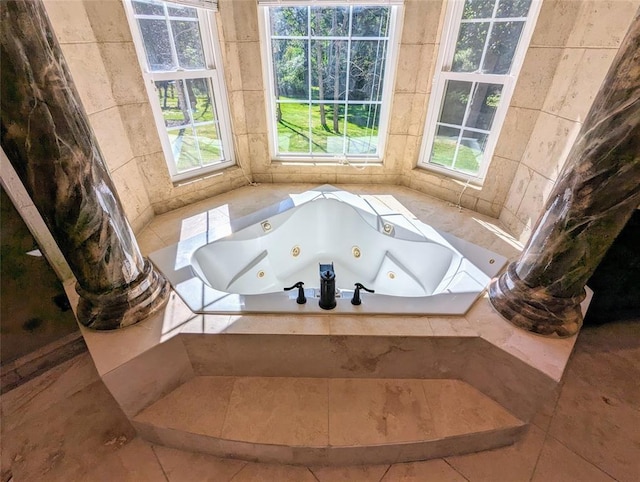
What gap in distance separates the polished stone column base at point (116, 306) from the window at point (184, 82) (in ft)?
4.07

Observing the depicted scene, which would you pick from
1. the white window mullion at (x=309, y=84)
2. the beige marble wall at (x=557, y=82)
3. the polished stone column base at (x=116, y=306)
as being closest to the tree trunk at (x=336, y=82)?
the white window mullion at (x=309, y=84)

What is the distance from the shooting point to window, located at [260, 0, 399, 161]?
88.0 inches

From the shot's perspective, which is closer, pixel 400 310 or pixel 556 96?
pixel 400 310

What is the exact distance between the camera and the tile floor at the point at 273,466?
4.29 ft

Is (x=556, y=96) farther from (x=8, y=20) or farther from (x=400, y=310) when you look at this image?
(x=8, y=20)

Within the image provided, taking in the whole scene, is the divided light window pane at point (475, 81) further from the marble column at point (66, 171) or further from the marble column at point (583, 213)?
the marble column at point (66, 171)

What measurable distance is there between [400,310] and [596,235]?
824mm

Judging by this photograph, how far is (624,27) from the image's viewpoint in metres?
1.40

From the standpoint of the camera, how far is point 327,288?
4.83ft

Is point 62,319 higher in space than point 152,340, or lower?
lower

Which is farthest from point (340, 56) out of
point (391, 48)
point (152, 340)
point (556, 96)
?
point (152, 340)

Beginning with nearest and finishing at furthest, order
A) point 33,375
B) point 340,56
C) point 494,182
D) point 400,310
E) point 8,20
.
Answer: point 8,20 → point 400,310 → point 33,375 → point 494,182 → point 340,56

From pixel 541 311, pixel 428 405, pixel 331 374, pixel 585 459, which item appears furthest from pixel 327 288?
pixel 585 459

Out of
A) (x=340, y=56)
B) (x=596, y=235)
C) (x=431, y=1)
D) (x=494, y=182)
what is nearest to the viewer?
(x=596, y=235)
